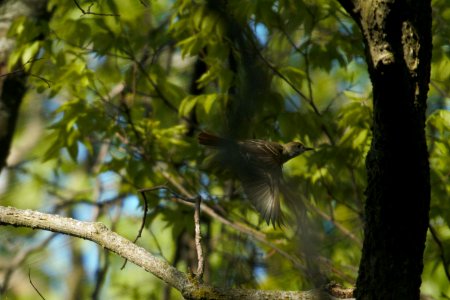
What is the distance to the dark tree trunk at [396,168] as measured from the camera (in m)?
2.26

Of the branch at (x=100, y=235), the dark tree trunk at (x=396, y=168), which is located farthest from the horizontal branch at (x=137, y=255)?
the dark tree trunk at (x=396, y=168)

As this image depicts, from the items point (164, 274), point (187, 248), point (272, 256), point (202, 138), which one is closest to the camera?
point (164, 274)

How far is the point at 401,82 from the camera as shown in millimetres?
2189

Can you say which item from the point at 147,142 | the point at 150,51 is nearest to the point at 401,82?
the point at 147,142

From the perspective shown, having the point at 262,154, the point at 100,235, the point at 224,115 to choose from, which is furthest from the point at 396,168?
the point at 224,115

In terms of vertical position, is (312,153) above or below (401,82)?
above

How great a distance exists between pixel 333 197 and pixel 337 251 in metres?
1.41

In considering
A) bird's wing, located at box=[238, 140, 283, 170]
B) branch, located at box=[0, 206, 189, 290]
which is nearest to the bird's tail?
bird's wing, located at box=[238, 140, 283, 170]

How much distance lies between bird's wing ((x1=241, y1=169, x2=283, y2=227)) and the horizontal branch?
1.02 m

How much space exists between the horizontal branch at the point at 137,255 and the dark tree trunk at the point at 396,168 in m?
0.33

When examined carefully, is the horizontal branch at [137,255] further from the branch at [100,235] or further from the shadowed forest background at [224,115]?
the shadowed forest background at [224,115]

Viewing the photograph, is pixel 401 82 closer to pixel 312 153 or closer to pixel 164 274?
pixel 164 274

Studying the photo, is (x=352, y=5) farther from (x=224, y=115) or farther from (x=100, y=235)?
(x=224, y=115)

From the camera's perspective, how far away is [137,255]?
2555 mm
